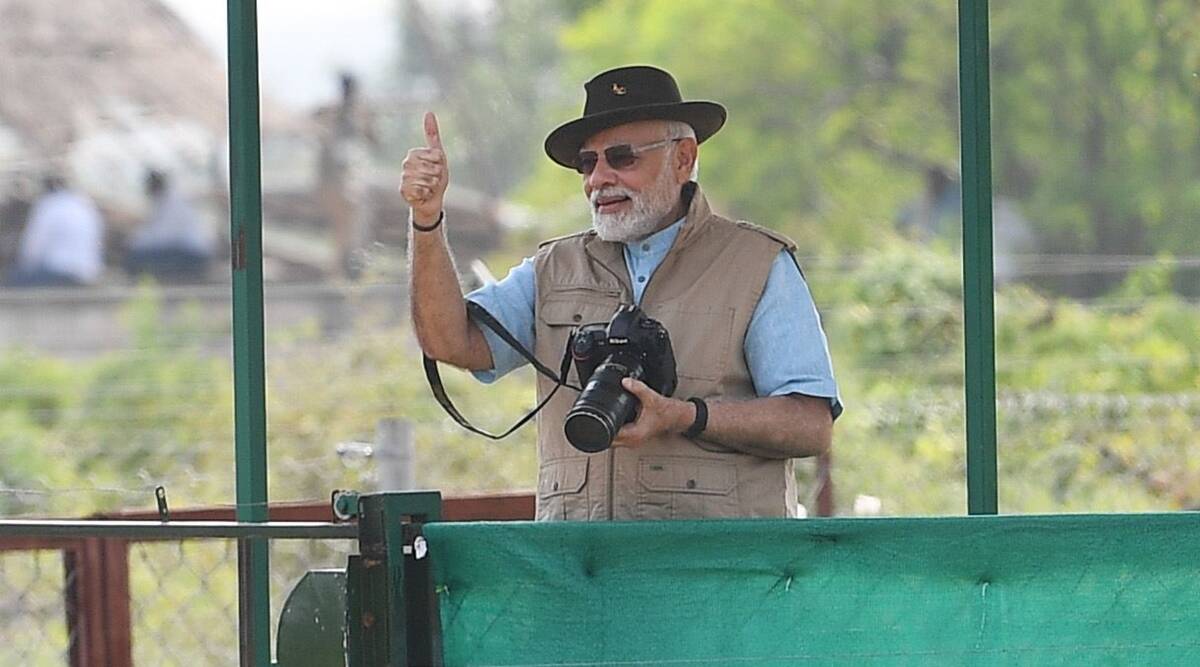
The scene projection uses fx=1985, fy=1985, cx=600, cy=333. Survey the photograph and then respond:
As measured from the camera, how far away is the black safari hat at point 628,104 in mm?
3410

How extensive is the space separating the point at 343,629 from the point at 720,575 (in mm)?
519

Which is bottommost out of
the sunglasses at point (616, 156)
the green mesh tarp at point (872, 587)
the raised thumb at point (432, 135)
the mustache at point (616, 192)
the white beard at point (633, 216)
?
the green mesh tarp at point (872, 587)

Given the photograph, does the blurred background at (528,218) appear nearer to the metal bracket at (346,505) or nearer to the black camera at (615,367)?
the black camera at (615,367)

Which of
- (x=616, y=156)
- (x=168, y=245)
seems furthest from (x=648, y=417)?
(x=168, y=245)

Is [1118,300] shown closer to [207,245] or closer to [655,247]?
[207,245]

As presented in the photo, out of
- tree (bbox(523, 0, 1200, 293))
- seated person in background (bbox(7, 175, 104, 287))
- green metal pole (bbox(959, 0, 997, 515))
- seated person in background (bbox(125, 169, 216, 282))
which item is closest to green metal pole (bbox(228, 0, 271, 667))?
green metal pole (bbox(959, 0, 997, 515))

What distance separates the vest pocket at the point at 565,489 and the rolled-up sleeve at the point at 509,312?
0.23 m

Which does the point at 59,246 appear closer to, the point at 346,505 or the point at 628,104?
the point at 628,104

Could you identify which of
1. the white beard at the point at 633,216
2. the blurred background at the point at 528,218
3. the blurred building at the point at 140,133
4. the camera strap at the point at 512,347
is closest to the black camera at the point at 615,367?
the camera strap at the point at 512,347

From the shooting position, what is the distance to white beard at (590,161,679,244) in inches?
133

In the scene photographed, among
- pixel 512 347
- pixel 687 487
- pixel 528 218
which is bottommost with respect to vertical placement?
pixel 687 487

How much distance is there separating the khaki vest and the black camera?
14cm

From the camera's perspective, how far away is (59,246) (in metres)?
17.1

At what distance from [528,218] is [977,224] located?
15155mm
